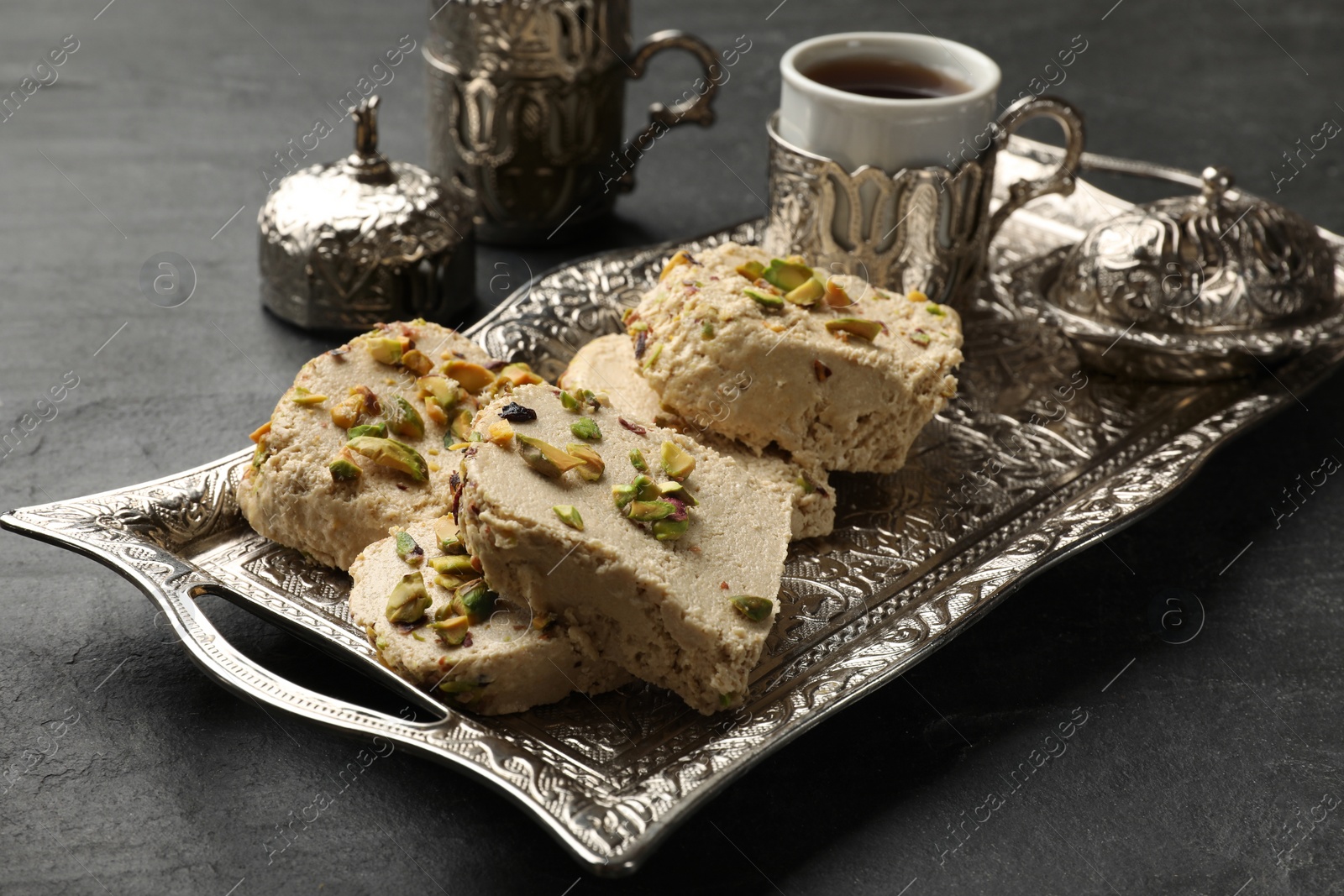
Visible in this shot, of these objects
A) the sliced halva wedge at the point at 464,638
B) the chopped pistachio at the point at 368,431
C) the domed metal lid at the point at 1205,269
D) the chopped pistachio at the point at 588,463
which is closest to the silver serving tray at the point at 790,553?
the sliced halva wedge at the point at 464,638

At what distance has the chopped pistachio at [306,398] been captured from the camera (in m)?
2.60

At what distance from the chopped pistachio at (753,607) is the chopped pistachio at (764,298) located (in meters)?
0.71

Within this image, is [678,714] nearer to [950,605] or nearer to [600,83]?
[950,605]

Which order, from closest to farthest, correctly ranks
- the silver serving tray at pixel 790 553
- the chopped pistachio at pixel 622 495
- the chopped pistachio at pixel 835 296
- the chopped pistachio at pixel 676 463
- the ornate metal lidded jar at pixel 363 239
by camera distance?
the silver serving tray at pixel 790 553 < the chopped pistachio at pixel 622 495 < the chopped pistachio at pixel 676 463 < the chopped pistachio at pixel 835 296 < the ornate metal lidded jar at pixel 363 239

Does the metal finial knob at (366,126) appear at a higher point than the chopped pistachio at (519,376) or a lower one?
higher

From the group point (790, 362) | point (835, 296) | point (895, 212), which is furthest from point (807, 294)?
point (895, 212)

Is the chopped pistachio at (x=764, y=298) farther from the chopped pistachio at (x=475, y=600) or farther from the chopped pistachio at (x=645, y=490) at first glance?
the chopped pistachio at (x=475, y=600)

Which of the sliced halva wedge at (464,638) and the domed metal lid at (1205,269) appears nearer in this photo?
the sliced halva wedge at (464,638)

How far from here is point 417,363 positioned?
2.71 metres

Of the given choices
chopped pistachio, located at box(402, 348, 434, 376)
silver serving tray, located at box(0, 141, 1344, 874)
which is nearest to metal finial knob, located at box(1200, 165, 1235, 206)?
silver serving tray, located at box(0, 141, 1344, 874)

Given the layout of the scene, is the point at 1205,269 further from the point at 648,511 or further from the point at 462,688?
the point at 462,688

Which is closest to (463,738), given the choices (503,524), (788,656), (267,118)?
(503,524)

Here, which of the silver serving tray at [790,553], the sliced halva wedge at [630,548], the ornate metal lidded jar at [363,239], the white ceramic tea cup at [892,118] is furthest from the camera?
the ornate metal lidded jar at [363,239]

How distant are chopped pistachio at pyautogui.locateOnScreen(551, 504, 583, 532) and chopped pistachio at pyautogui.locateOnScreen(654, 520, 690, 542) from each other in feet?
0.47
